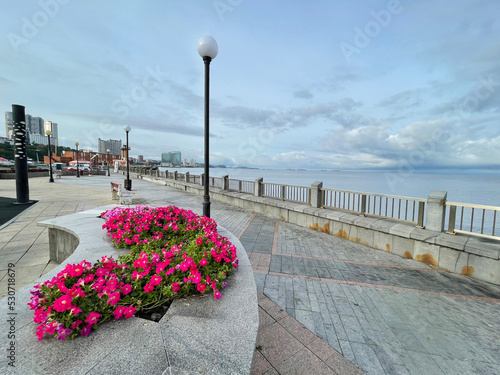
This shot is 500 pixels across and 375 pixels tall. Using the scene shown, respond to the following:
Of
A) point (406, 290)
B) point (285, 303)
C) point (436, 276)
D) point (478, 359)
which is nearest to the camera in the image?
point (478, 359)

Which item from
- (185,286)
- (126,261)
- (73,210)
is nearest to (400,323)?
(185,286)

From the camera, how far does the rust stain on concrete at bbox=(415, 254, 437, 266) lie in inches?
217

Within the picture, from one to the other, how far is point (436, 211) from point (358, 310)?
158 inches

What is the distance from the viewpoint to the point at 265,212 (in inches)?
424

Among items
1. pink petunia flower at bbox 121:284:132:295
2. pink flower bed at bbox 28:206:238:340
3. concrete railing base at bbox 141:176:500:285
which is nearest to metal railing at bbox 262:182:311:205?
concrete railing base at bbox 141:176:500:285

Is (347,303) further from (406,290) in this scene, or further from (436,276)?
(436,276)

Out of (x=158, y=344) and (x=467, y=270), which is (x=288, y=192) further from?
(x=158, y=344)

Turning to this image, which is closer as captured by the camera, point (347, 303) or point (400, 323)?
point (400, 323)

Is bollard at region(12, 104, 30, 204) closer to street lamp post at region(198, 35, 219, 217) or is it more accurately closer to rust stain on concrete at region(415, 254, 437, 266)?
street lamp post at region(198, 35, 219, 217)

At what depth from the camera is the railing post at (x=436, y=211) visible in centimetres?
569

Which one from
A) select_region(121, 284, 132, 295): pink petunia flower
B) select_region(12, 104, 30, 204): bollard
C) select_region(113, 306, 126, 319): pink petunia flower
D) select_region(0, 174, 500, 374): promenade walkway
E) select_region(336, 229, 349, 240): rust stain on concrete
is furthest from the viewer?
select_region(12, 104, 30, 204): bollard

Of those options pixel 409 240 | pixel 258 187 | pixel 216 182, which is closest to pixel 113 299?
pixel 409 240

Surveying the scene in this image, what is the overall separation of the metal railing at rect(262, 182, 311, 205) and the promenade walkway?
11.1 feet

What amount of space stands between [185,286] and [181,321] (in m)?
0.40
